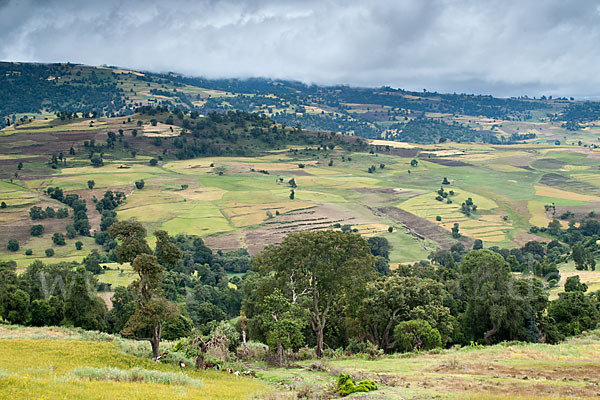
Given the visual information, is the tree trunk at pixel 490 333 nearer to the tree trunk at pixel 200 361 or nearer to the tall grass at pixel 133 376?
the tree trunk at pixel 200 361

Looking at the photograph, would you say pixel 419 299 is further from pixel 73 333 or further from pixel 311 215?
pixel 311 215

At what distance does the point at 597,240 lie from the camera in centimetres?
9644

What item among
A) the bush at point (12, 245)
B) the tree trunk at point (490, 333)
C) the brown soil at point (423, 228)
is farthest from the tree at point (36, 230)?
the tree trunk at point (490, 333)

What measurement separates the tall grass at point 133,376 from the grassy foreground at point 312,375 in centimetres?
8

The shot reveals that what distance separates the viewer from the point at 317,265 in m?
33.1

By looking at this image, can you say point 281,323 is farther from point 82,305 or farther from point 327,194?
point 327,194

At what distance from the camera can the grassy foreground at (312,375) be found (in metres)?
17.0

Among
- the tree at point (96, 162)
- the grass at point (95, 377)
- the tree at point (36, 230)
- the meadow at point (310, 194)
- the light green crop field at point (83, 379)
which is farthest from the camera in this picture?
the tree at point (96, 162)

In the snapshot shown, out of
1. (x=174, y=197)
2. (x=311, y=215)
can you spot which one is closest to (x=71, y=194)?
(x=174, y=197)

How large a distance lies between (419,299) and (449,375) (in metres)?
16.8

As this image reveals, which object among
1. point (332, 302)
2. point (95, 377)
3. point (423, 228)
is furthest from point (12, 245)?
point (423, 228)

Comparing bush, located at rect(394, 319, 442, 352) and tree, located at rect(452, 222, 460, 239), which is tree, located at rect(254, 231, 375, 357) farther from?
Result: tree, located at rect(452, 222, 460, 239)

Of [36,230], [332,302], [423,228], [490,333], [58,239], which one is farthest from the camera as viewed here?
[423,228]

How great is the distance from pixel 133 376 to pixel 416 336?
68.7ft
